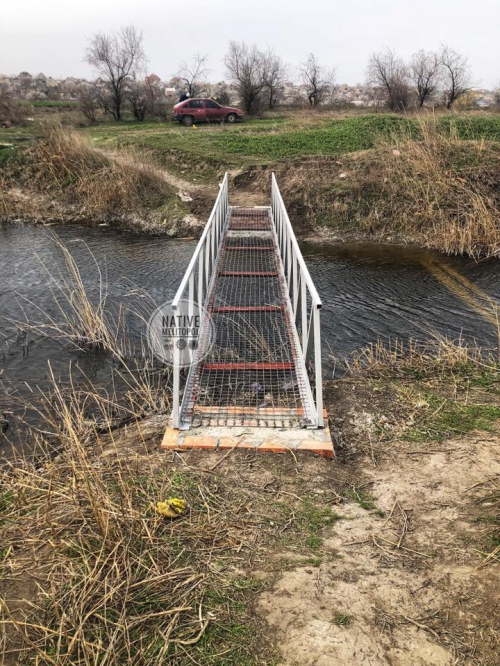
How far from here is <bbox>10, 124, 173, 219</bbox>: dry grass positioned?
14641mm

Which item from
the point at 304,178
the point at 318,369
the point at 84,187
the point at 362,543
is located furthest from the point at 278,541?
the point at 84,187

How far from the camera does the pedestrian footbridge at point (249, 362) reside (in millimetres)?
4285

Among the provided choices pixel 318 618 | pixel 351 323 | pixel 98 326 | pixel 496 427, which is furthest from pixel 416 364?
pixel 98 326

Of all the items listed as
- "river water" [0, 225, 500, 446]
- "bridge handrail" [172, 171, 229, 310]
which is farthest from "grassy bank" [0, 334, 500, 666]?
"river water" [0, 225, 500, 446]

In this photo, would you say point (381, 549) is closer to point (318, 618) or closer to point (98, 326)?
point (318, 618)

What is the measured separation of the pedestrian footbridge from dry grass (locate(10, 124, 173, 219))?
5906mm

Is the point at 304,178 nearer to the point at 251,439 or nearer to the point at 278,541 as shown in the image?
the point at 251,439

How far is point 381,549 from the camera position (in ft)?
10.0

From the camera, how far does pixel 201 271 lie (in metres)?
6.46

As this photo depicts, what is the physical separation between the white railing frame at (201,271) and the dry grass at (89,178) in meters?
3.40

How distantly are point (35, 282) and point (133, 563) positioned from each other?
8.17 meters

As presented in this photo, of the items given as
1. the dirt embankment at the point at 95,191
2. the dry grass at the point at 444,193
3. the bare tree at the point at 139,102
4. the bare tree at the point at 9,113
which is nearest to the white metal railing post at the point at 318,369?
the dry grass at the point at 444,193

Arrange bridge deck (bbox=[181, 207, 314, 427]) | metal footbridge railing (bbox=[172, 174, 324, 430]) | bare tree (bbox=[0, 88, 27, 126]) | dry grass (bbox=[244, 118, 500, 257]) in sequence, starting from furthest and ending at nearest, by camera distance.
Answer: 1. bare tree (bbox=[0, 88, 27, 126])
2. dry grass (bbox=[244, 118, 500, 257])
3. bridge deck (bbox=[181, 207, 314, 427])
4. metal footbridge railing (bbox=[172, 174, 324, 430])

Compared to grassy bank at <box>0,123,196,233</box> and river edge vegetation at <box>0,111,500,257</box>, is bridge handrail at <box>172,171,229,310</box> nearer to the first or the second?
river edge vegetation at <box>0,111,500,257</box>
